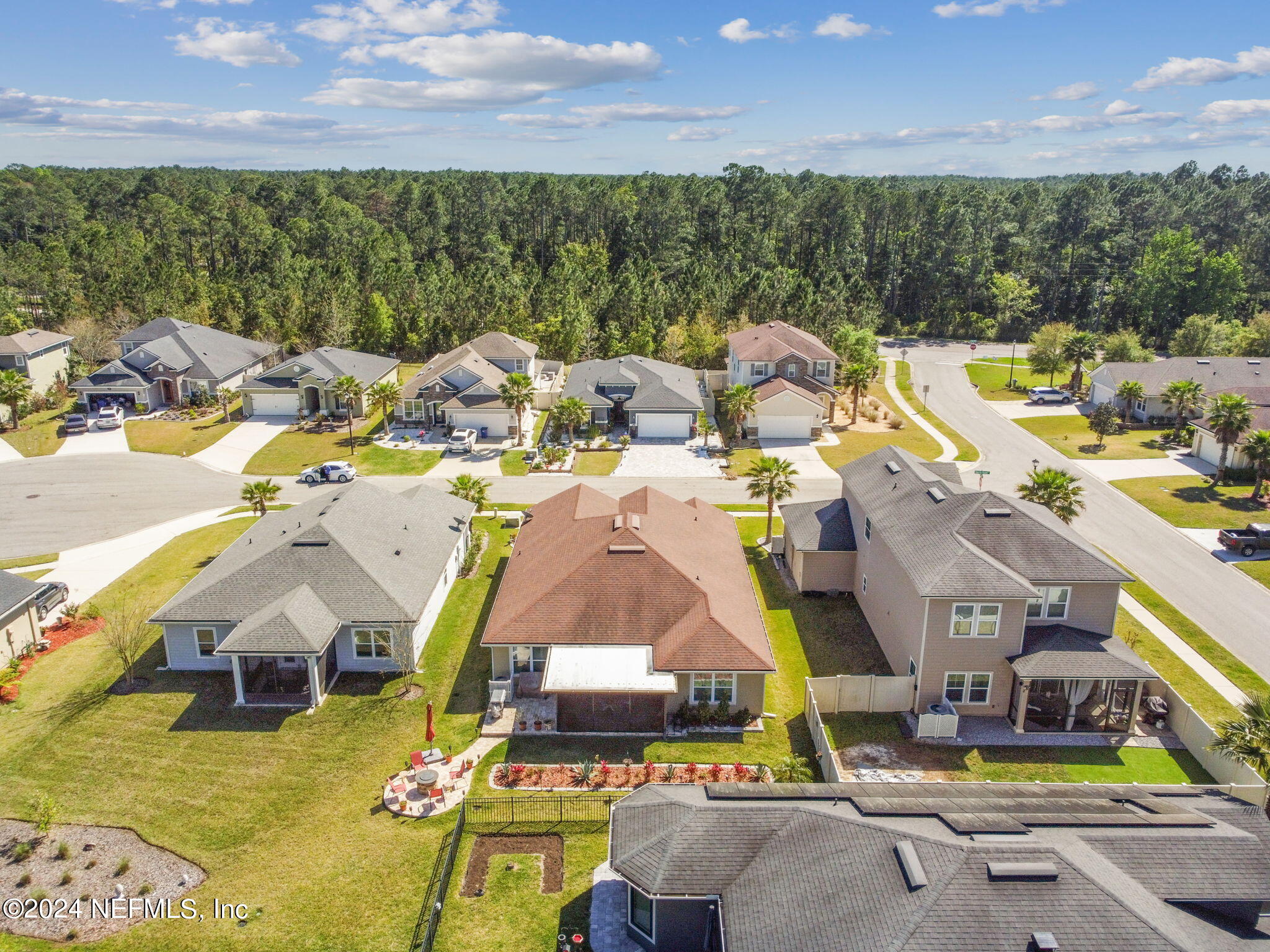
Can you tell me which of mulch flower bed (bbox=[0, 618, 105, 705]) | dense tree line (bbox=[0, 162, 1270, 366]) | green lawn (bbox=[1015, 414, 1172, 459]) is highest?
dense tree line (bbox=[0, 162, 1270, 366])

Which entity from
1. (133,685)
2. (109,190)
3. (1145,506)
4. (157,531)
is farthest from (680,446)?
(109,190)

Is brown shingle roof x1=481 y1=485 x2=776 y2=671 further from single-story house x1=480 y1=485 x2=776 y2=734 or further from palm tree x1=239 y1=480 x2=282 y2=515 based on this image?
palm tree x1=239 y1=480 x2=282 y2=515

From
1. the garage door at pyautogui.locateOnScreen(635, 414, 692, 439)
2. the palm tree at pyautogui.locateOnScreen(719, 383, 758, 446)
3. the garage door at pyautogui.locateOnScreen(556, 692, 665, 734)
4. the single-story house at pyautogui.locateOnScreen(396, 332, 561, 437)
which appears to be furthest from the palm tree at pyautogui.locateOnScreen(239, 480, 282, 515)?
the palm tree at pyautogui.locateOnScreen(719, 383, 758, 446)

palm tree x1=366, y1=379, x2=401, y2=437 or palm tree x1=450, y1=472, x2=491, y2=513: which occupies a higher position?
palm tree x1=366, y1=379, x2=401, y2=437

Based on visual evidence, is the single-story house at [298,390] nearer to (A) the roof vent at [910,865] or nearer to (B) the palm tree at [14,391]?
(B) the palm tree at [14,391]

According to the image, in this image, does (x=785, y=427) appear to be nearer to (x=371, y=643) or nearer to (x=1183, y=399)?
(x=1183, y=399)

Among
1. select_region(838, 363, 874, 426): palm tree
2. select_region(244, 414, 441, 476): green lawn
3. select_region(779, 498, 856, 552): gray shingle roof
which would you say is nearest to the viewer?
select_region(779, 498, 856, 552): gray shingle roof

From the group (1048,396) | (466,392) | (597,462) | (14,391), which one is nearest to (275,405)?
(466,392)
